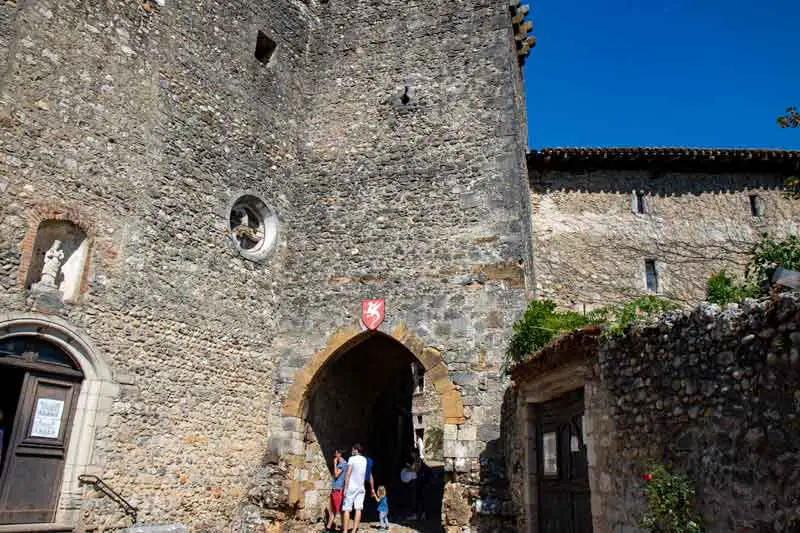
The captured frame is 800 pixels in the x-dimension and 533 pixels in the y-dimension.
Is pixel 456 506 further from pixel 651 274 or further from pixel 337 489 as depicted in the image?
pixel 651 274

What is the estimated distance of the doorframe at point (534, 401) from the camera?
6875 mm

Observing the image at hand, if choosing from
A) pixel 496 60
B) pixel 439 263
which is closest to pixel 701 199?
pixel 496 60

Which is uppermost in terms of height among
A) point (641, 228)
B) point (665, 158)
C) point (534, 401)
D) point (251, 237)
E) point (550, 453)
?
point (665, 158)

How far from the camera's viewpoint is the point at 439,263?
11594 mm

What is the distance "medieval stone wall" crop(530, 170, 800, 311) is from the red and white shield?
14.0 ft

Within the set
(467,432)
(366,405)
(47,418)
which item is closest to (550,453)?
(467,432)

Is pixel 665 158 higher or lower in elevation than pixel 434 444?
higher

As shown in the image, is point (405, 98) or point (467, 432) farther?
point (405, 98)

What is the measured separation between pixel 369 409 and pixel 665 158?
904cm

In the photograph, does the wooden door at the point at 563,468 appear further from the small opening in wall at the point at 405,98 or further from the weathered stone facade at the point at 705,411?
the small opening in wall at the point at 405,98

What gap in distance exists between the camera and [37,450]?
8.08 metres

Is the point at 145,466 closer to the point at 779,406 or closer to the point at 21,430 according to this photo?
the point at 21,430

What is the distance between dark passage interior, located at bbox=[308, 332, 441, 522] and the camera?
12297 mm

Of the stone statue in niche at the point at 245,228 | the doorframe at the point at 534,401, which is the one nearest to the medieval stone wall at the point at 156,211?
the stone statue in niche at the point at 245,228
